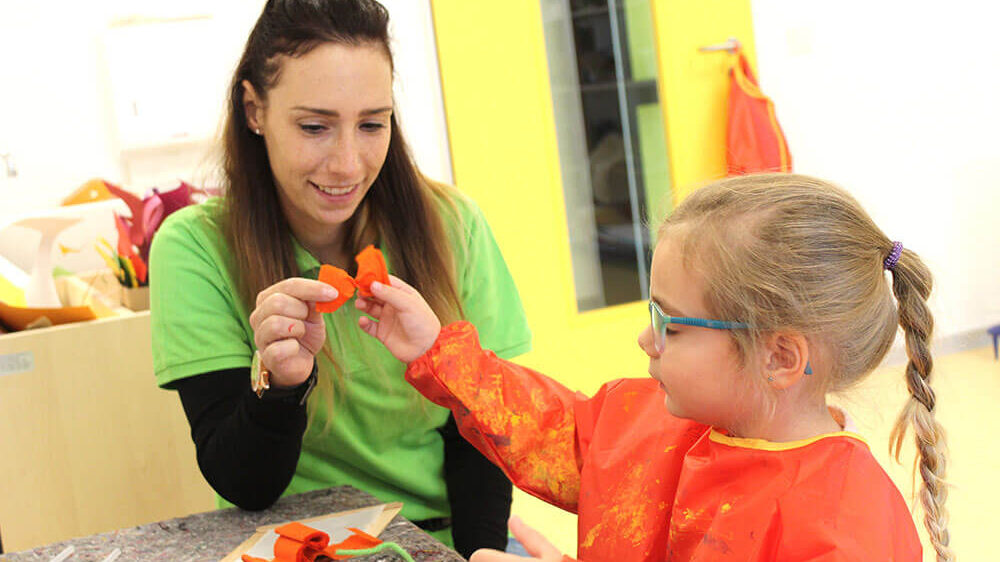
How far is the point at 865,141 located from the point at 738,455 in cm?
336

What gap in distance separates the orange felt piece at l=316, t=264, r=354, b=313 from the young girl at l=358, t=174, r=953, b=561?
0.35 meters

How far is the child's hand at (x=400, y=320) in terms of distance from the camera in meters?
1.15

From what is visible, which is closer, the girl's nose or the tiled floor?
the girl's nose

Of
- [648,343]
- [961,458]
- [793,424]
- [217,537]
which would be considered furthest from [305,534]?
[961,458]

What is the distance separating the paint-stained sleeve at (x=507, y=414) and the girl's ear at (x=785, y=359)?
11.5 inches

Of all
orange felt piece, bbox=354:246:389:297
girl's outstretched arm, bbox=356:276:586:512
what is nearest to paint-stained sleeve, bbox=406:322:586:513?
girl's outstretched arm, bbox=356:276:586:512

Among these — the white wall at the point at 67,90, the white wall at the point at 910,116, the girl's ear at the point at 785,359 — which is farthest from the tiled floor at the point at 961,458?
the white wall at the point at 67,90

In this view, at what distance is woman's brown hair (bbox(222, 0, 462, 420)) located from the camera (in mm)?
1287

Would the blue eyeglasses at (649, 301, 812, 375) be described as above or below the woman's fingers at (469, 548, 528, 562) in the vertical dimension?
above

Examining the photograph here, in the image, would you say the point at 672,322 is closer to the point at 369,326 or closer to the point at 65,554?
the point at 369,326

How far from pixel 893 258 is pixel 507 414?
0.47 metres

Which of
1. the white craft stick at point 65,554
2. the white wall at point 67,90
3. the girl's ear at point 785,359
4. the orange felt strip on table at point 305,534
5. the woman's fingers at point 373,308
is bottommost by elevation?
the white craft stick at point 65,554

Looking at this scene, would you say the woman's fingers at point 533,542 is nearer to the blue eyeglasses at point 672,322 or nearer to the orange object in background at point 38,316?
the blue eyeglasses at point 672,322

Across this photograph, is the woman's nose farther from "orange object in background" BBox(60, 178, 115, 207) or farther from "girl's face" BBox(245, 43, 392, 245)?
"orange object in background" BBox(60, 178, 115, 207)
